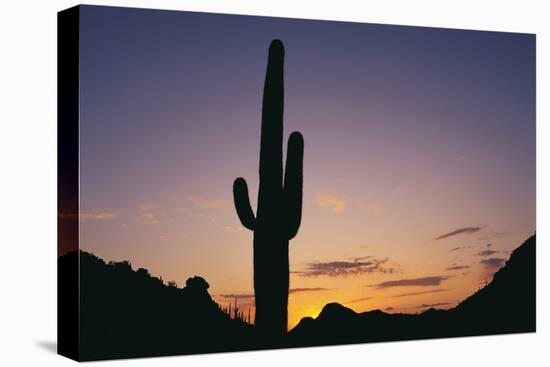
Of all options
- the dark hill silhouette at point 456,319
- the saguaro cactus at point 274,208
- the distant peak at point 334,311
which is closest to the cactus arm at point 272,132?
the saguaro cactus at point 274,208

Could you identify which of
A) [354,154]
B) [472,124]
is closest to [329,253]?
[354,154]

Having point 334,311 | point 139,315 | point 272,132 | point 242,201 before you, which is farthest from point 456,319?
point 139,315

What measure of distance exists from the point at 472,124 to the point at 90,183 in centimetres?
413

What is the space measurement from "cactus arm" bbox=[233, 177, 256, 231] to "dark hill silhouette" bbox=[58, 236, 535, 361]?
707mm

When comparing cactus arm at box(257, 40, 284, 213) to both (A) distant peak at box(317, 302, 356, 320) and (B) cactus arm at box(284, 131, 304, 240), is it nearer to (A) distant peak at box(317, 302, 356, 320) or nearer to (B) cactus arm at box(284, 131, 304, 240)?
(B) cactus arm at box(284, 131, 304, 240)

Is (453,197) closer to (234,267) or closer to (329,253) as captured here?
(329,253)

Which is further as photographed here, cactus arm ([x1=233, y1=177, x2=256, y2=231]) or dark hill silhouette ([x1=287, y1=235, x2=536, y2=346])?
dark hill silhouette ([x1=287, y1=235, x2=536, y2=346])

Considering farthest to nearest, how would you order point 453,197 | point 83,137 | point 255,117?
point 453,197
point 255,117
point 83,137

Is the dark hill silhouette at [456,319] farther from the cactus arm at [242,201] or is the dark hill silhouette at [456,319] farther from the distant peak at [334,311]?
the cactus arm at [242,201]

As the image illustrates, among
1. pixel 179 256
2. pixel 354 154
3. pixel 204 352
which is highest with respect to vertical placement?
pixel 354 154

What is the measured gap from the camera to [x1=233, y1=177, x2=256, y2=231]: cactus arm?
14.0 metres

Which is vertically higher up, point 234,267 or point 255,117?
point 255,117

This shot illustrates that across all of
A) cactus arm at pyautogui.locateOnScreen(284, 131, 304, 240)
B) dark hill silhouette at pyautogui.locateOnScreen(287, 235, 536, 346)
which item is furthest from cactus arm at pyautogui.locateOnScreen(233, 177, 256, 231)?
dark hill silhouette at pyautogui.locateOnScreen(287, 235, 536, 346)

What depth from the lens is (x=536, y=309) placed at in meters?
15.5
